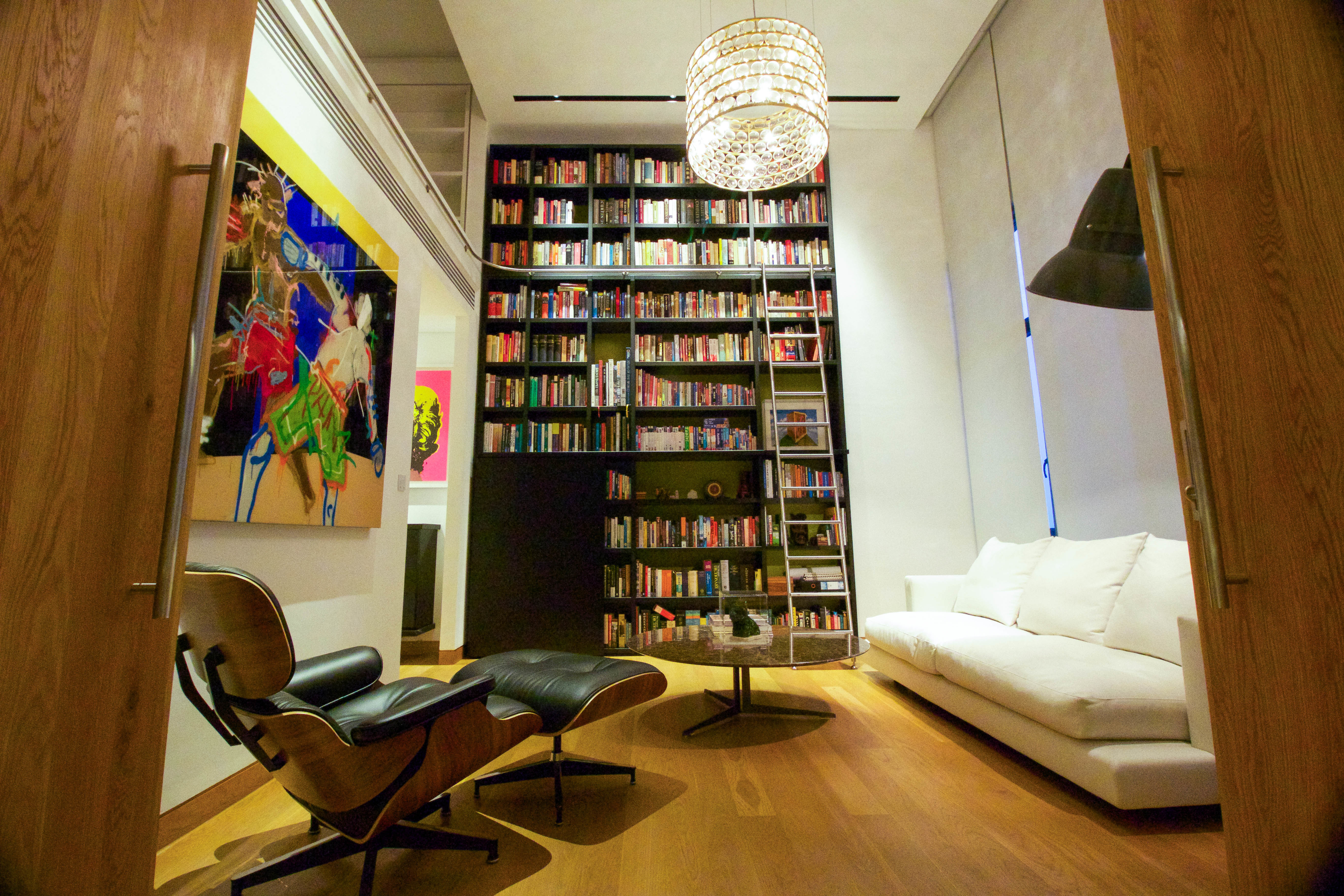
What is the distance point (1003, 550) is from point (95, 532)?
12.6 ft

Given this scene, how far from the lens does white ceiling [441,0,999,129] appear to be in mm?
4008

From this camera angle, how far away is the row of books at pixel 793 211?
16.6 ft

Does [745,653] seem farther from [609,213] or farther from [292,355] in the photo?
[609,213]

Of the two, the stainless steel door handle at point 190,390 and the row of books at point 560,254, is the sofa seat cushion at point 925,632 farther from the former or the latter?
the row of books at point 560,254

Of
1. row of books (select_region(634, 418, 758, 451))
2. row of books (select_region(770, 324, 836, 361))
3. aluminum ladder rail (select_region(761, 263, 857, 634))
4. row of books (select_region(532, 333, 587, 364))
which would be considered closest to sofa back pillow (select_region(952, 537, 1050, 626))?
aluminum ladder rail (select_region(761, 263, 857, 634))

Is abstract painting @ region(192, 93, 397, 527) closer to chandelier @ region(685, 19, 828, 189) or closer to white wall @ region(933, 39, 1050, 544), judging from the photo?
chandelier @ region(685, 19, 828, 189)

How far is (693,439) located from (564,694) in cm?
296

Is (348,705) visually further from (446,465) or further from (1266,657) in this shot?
(446,465)

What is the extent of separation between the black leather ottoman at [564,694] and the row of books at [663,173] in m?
4.05

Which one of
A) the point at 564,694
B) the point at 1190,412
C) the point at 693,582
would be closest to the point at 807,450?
the point at 693,582

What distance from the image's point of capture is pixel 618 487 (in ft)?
15.2

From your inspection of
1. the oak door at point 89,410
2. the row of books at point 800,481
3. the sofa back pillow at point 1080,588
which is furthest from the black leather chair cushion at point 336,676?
the row of books at point 800,481

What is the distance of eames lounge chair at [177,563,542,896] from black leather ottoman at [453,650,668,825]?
0.22 meters

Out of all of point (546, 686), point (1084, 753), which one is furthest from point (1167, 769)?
point (546, 686)
